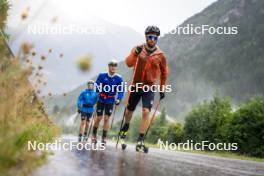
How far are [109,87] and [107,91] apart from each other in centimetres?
24

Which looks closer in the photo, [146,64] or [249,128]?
[146,64]

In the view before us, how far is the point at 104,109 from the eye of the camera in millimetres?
13133

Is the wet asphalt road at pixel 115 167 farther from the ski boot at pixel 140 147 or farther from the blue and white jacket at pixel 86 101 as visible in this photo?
the blue and white jacket at pixel 86 101

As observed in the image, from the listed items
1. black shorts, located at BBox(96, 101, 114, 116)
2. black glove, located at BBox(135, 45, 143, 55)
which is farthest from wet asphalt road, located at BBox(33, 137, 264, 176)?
black shorts, located at BBox(96, 101, 114, 116)

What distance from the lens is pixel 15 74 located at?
3.91 meters

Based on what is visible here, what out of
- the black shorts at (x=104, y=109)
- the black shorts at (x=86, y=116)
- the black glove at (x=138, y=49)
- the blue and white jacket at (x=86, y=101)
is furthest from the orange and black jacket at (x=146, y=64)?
the black shorts at (x=86, y=116)

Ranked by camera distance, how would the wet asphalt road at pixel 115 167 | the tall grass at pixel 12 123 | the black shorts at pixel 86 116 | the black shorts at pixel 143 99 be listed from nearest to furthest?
the tall grass at pixel 12 123 → the wet asphalt road at pixel 115 167 → the black shorts at pixel 143 99 → the black shorts at pixel 86 116

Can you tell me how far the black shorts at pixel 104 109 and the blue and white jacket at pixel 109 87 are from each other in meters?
0.12

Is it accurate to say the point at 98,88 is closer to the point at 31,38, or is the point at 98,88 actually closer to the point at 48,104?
the point at 48,104

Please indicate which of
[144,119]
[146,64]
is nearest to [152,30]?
[146,64]

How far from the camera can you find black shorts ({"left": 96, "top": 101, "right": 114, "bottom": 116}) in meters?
12.9

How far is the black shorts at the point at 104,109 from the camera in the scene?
Answer: 1291cm

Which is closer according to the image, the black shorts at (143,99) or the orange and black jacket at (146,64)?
the orange and black jacket at (146,64)

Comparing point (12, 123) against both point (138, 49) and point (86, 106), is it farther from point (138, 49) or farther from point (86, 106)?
point (86, 106)
